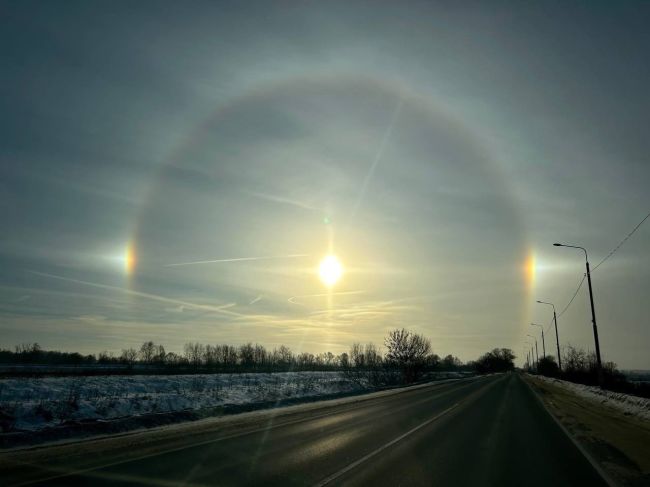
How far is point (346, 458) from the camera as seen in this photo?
10.8m

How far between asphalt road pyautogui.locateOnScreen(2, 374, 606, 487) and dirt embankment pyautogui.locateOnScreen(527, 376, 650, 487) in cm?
52

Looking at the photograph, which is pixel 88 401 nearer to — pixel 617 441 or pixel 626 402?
pixel 617 441

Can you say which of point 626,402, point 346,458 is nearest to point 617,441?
point 346,458

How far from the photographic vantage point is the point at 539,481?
8992 mm

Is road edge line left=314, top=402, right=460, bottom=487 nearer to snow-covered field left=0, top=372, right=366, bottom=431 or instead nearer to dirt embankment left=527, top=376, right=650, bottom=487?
dirt embankment left=527, top=376, right=650, bottom=487

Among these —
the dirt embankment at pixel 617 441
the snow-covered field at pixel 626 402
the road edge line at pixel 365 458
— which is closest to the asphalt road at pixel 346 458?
the road edge line at pixel 365 458

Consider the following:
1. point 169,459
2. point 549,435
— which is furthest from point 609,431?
point 169,459

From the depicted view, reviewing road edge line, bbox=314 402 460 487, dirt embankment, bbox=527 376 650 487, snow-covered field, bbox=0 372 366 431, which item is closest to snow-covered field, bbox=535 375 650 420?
dirt embankment, bbox=527 376 650 487

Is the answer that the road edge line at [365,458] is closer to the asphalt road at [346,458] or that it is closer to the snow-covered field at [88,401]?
the asphalt road at [346,458]

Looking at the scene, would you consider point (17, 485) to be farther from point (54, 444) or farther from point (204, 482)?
point (54, 444)

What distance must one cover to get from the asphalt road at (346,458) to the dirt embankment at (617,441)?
0.52m

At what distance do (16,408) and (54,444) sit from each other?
7.99 meters

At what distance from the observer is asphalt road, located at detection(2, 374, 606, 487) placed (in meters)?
8.80

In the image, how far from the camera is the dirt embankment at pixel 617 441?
→ 9866 millimetres
